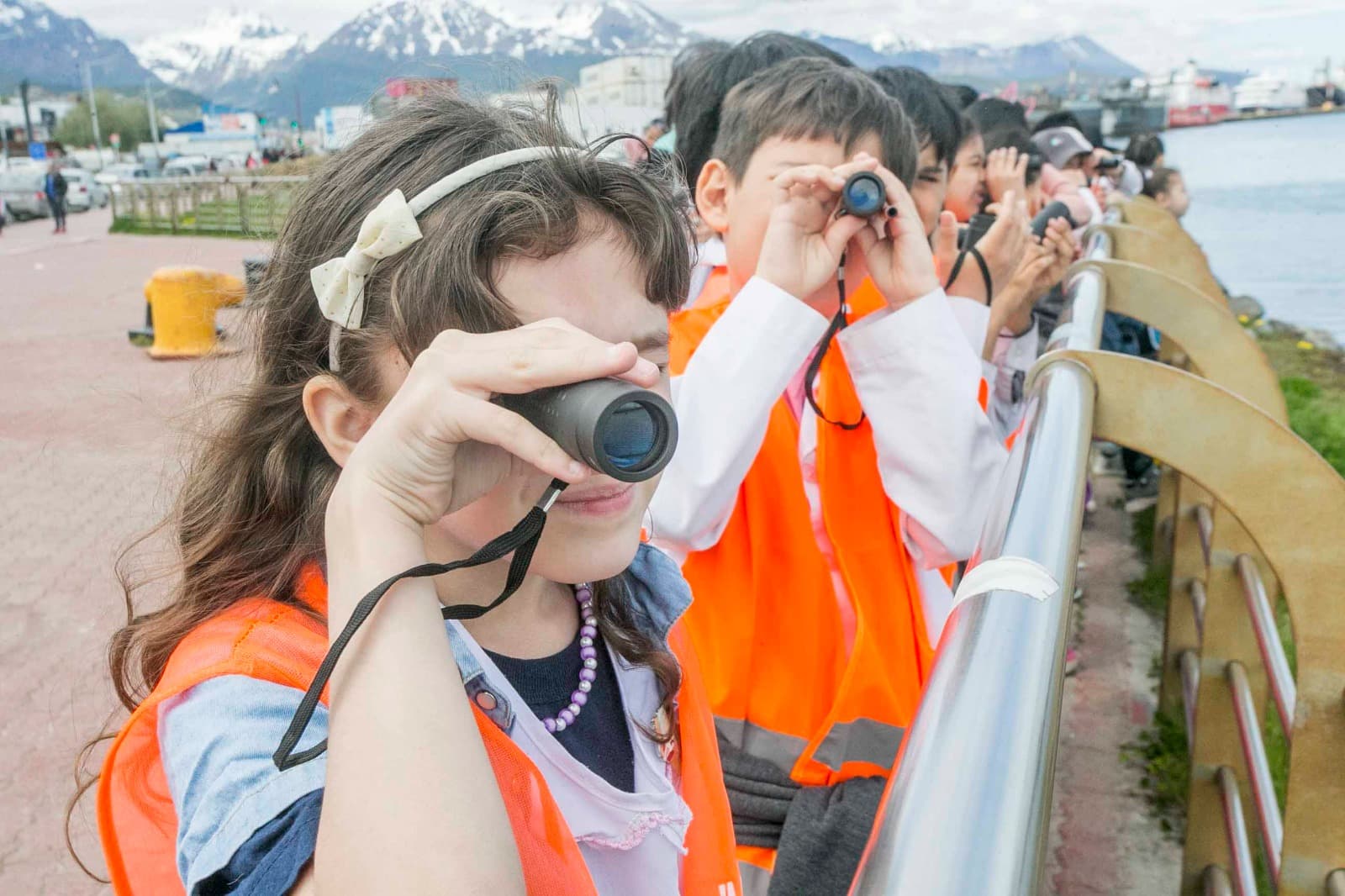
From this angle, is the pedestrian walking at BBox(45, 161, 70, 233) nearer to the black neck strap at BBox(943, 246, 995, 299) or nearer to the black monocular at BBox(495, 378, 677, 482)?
the black neck strap at BBox(943, 246, 995, 299)

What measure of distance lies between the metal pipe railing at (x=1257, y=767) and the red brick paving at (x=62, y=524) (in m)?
1.96

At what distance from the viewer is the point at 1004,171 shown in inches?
181

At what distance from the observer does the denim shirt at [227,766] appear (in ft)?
3.42

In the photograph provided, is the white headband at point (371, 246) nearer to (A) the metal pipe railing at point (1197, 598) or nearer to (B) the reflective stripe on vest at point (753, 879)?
(B) the reflective stripe on vest at point (753, 879)

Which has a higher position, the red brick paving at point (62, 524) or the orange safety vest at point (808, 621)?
the orange safety vest at point (808, 621)

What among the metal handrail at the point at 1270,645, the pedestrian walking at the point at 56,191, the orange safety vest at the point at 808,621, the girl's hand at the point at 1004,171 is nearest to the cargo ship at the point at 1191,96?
the girl's hand at the point at 1004,171

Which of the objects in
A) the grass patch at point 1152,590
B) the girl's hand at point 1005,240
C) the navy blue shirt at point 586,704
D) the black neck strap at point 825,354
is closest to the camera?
the navy blue shirt at point 586,704

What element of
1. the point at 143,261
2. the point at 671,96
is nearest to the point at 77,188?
the point at 143,261

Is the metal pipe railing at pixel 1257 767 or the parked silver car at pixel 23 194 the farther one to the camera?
the parked silver car at pixel 23 194

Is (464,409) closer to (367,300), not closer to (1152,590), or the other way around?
(367,300)

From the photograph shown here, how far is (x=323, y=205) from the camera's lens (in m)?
1.46

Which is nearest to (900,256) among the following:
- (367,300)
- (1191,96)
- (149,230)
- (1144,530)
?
(367,300)

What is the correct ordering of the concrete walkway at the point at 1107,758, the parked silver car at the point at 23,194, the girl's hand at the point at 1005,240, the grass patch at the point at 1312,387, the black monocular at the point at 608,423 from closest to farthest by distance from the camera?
1. the black monocular at the point at 608,423
2. the girl's hand at the point at 1005,240
3. the concrete walkway at the point at 1107,758
4. the grass patch at the point at 1312,387
5. the parked silver car at the point at 23,194

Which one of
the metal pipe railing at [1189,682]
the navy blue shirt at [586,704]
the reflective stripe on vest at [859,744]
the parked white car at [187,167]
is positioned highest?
the navy blue shirt at [586,704]
